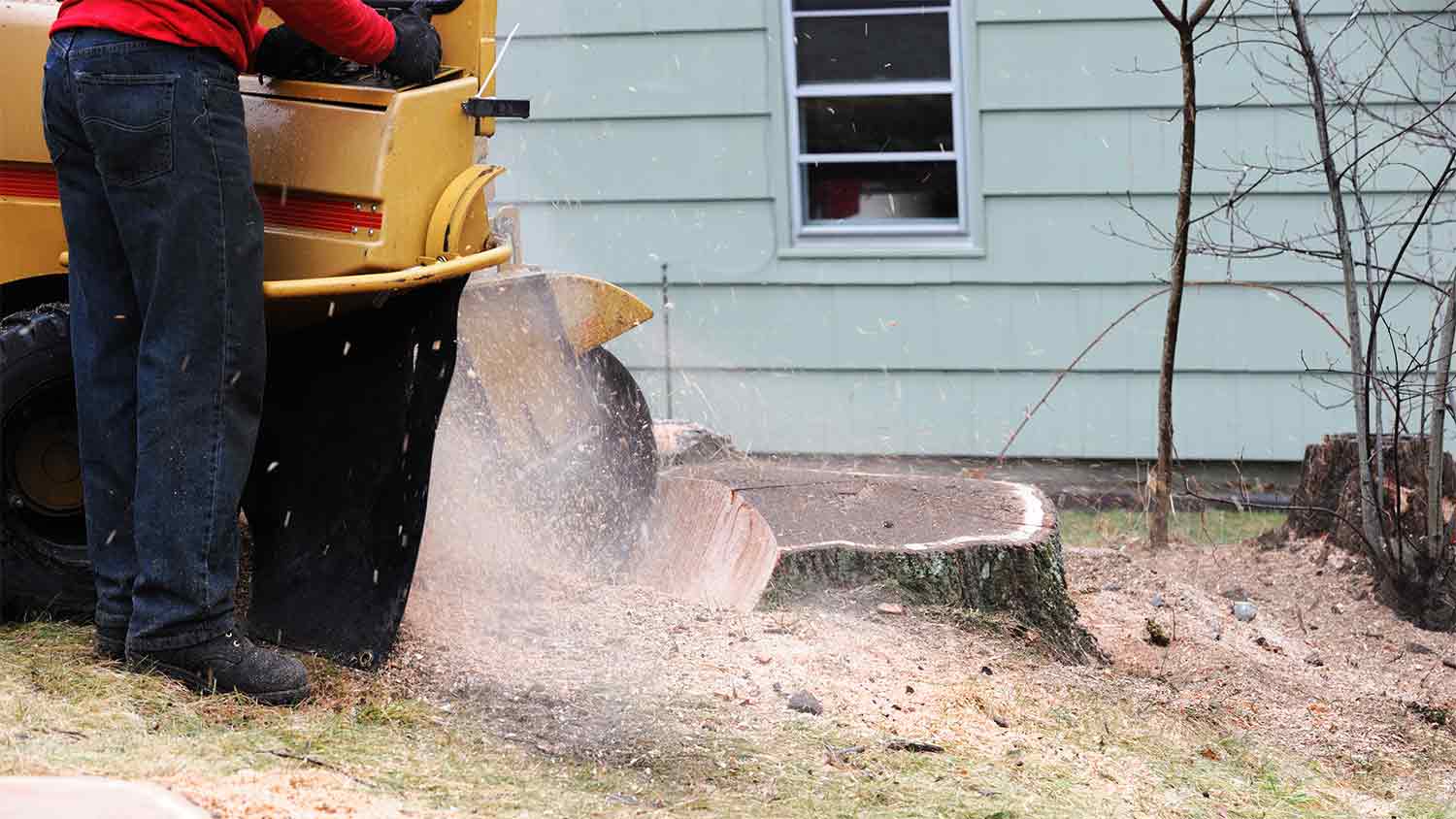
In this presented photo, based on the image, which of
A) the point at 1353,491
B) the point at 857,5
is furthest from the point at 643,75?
the point at 1353,491

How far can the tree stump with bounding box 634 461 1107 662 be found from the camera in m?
4.36

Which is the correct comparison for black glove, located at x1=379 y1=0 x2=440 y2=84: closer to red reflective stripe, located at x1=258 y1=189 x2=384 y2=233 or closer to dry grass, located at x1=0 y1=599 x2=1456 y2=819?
red reflective stripe, located at x1=258 y1=189 x2=384 y2=233

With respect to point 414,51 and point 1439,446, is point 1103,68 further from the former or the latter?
point 414,51

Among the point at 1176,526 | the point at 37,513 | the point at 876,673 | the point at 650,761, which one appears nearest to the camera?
the point at 650,761

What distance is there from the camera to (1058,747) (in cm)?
363

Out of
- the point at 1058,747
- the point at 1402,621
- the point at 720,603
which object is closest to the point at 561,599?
the point at 720,603

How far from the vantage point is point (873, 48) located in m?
6.93

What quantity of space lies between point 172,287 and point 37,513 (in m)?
0.84

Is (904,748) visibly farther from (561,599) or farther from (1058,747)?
(561,599)

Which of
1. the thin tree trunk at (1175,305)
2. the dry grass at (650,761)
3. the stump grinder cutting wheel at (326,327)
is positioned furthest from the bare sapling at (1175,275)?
the stump grinder cutting wheel at (326,327)

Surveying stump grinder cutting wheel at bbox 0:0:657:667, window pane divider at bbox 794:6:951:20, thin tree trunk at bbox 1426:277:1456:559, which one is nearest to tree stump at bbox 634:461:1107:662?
stump grinder cutting wheel at bbox 0:0:657:667

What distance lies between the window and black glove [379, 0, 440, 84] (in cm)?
372

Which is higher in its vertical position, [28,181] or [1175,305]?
[28,181]

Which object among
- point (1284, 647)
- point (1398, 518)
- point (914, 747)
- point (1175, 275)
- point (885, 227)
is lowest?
point (1284, 647)
